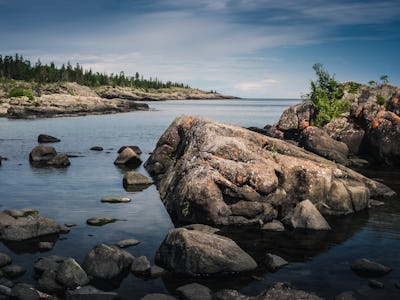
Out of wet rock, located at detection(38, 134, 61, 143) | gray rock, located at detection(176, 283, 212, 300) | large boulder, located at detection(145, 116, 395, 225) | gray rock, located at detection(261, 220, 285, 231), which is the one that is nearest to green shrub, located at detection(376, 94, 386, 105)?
large boulder, located at detection(145, 116, 395, 225)

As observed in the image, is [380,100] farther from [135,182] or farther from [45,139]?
[45,139]

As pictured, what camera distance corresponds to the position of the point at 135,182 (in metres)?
29.4

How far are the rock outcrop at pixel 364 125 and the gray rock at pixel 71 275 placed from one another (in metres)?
28.4

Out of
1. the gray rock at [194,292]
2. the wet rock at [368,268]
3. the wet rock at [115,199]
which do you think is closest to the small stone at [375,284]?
the wet rock at [368,268]

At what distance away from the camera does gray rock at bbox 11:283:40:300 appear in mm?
12234

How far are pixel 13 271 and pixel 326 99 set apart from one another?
41533mm

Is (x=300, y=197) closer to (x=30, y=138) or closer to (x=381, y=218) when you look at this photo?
(x=381, y=218)

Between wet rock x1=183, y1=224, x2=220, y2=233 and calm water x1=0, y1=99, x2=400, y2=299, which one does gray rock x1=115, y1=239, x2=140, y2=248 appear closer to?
calm water x1=0, y1=99, x2=400, y2=299

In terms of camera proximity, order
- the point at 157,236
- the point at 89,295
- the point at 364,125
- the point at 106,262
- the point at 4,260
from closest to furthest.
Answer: the point at 89,295 < the point at 106,262 < the point at 4,260 < the point at 157,236 < the point at 364,125

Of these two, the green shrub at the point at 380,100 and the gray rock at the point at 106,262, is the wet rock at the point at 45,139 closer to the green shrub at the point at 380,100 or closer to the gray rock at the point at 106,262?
the green shrub at the point at 380,100

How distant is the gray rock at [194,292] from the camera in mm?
12586

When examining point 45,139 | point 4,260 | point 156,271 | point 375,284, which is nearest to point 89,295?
point 156,271

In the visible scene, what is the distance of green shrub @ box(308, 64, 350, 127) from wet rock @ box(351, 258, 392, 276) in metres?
32.7

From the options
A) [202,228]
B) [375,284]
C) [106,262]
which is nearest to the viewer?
[375,284]
